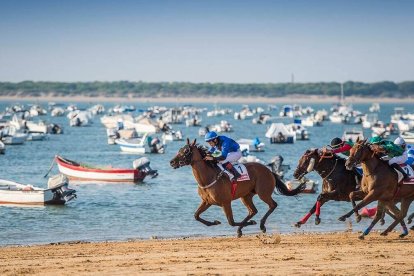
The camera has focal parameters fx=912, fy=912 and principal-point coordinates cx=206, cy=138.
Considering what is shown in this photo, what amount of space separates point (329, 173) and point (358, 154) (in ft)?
6.86

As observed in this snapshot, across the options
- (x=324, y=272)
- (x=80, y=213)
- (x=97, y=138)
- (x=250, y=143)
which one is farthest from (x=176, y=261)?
(x=97, y=138)

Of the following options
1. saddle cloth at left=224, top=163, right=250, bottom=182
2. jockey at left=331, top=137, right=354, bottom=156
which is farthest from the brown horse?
jockey at left=331, top=137, right=354, bottom=156

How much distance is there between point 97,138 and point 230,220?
79150 mm

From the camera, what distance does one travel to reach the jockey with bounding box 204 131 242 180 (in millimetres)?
23453

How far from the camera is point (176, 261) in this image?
19094 mm

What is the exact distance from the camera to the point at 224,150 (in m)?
23.5

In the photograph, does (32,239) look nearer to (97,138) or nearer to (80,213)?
(80,213)

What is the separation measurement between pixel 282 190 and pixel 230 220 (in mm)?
2372

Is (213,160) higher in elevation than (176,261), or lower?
higher

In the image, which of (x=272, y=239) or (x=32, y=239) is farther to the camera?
(x=32, y=239)

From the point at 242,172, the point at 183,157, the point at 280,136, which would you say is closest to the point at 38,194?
the point at 242,172

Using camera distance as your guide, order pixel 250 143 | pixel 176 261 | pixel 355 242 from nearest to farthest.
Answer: pixel 176 261
pixel 355 242
pixel 250 143

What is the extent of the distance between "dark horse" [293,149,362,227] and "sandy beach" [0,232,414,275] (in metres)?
1.15

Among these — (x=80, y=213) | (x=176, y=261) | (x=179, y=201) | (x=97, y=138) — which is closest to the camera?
(x=176, y=261)
